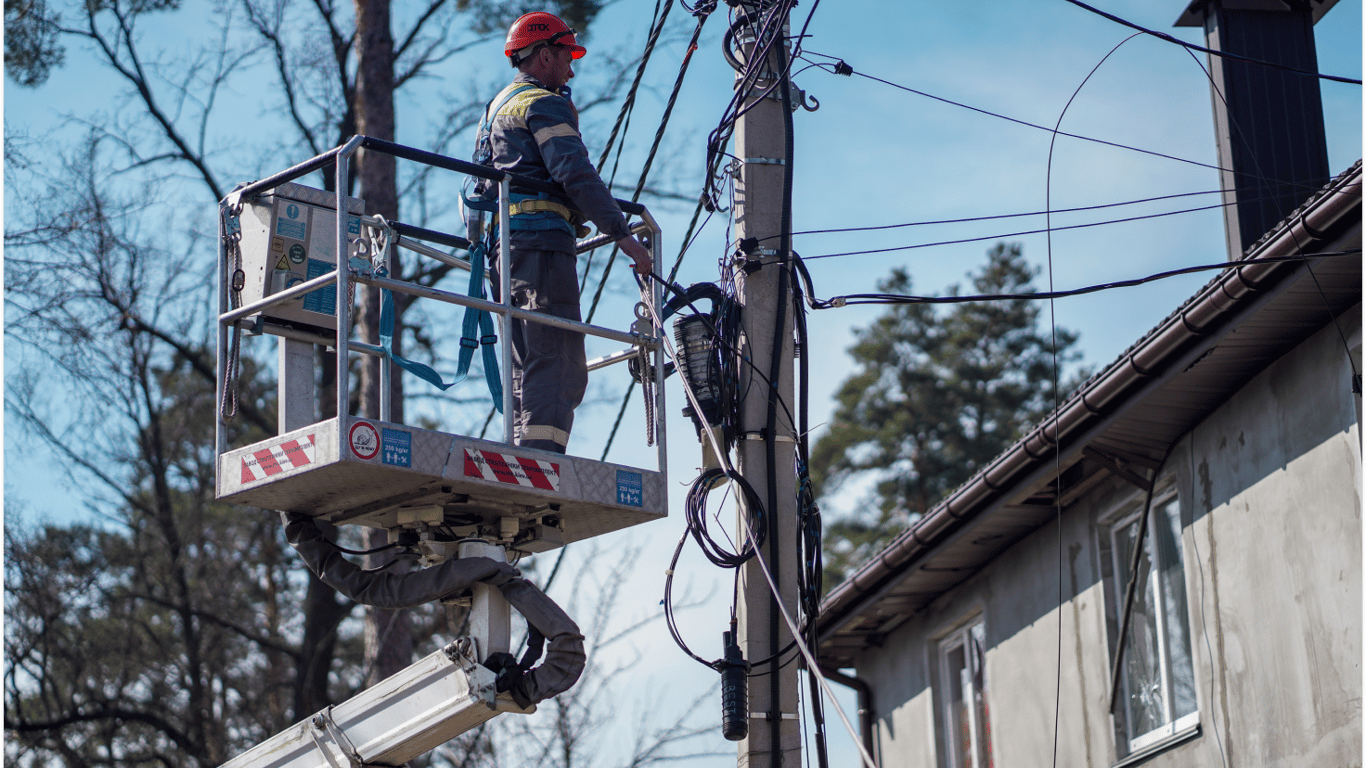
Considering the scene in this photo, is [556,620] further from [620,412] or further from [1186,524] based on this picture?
[1186,524]

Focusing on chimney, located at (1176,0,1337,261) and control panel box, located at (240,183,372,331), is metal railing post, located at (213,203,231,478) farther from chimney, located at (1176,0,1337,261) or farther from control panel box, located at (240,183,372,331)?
chimney, located at (1176,0,1337,261)

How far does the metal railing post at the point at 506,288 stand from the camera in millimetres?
7410

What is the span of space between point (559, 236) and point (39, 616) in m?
14.6

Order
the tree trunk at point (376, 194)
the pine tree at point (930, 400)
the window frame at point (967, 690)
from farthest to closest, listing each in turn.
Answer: the pine tree at point (930, 400)
the tree trunk at point (376, 194)
the window frame at point (967, 690)

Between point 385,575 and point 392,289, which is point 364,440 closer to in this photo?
point 392,289

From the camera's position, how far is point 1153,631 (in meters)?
12.3

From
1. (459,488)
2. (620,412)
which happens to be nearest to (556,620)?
(459,488)

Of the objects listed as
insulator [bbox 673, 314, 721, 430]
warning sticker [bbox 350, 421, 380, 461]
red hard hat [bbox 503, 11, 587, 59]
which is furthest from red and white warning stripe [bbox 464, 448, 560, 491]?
red hard hat [bbox 503, 11, 587, 59]

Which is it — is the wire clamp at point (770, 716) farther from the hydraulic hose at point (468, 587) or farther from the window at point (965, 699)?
the window at point (965, 699)

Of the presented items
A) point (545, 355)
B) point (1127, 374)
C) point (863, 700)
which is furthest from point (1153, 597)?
point (545, 355)

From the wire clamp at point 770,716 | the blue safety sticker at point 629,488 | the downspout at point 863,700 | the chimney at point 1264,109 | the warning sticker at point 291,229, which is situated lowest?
the wire clamp at point 770,716

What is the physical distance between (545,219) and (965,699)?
8798 millimetres

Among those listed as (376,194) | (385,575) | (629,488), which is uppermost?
(376,194)

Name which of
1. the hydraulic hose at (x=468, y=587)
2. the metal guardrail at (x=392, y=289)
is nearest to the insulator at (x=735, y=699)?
the hydraulic hose at (x=468, y=587)
